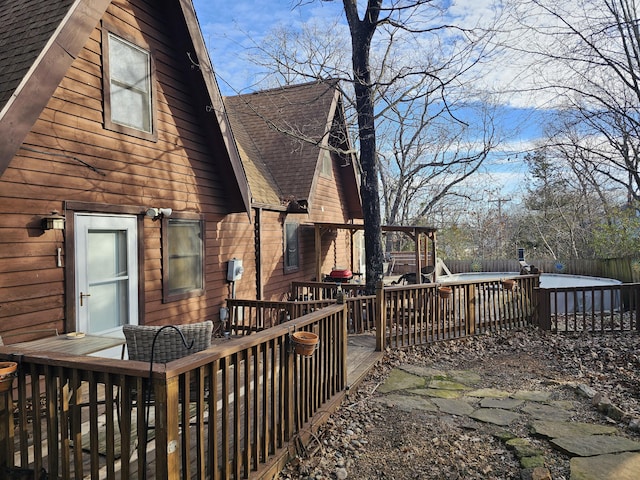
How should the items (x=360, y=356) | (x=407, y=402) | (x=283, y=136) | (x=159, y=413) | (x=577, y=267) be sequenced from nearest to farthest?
1. (x=159, y=413)
2. (x=407, y=402)
3. (x=360, y=356)
4. (x=283, y=136)
5. (x=577, y=267)

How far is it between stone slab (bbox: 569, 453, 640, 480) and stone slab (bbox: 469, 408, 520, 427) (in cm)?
87

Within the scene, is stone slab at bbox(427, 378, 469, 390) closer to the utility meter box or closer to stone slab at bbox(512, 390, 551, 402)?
stone slab at bbox(512, 390, 551, 402)

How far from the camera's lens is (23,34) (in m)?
4.34

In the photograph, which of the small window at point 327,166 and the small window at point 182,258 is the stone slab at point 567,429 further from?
the small window at point 327,166

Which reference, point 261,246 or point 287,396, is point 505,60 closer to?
point 261,246

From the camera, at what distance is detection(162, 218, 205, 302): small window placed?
244 inches

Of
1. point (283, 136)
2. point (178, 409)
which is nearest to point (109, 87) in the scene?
point (178, 409)

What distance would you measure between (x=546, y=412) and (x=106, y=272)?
548 cm

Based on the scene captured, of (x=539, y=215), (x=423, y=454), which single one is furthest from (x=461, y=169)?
(x=423, y=454)

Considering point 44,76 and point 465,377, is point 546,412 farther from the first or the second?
point 44,76

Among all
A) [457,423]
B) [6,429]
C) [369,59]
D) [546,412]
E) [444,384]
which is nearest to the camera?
[6,429]

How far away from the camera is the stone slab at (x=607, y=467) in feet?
10.2

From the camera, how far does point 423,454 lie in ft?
11.7

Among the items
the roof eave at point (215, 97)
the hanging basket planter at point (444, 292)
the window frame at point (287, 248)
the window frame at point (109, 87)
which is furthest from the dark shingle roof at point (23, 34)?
the window frame at point (287, 248)
